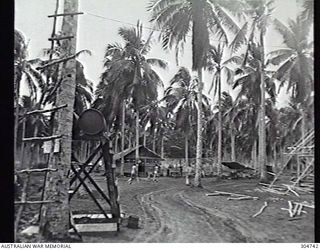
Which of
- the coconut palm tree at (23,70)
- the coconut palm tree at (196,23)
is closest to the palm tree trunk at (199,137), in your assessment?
the coconut palm tree at (196,23)

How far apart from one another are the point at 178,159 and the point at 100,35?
0.76 meters

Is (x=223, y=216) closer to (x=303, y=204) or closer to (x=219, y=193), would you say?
(x=219, y=193)

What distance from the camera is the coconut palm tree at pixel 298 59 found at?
1661mm

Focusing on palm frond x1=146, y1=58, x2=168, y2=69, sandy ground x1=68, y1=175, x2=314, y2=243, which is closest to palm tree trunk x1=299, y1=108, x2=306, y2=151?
sandy ground x1=68, y1=175, x2=314, y2=243

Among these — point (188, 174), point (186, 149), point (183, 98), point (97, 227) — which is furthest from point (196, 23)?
point (97, 227)

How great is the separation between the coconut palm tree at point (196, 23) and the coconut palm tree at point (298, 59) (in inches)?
10.0

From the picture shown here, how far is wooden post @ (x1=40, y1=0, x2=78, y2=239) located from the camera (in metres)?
1.61

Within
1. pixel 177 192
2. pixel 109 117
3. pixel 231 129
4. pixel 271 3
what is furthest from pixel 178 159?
pixel 271 3

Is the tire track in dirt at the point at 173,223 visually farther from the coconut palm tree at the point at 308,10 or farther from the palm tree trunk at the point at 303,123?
the coconut palm tree at the point at 308,10

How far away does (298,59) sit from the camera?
1694 millimetres

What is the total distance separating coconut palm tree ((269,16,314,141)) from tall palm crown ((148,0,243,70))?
0.83 feet

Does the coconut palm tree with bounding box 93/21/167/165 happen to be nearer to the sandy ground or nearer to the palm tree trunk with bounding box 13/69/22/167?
the sandy ground

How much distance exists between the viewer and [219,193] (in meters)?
1.76

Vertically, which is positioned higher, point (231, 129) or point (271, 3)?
point (271, 3)
